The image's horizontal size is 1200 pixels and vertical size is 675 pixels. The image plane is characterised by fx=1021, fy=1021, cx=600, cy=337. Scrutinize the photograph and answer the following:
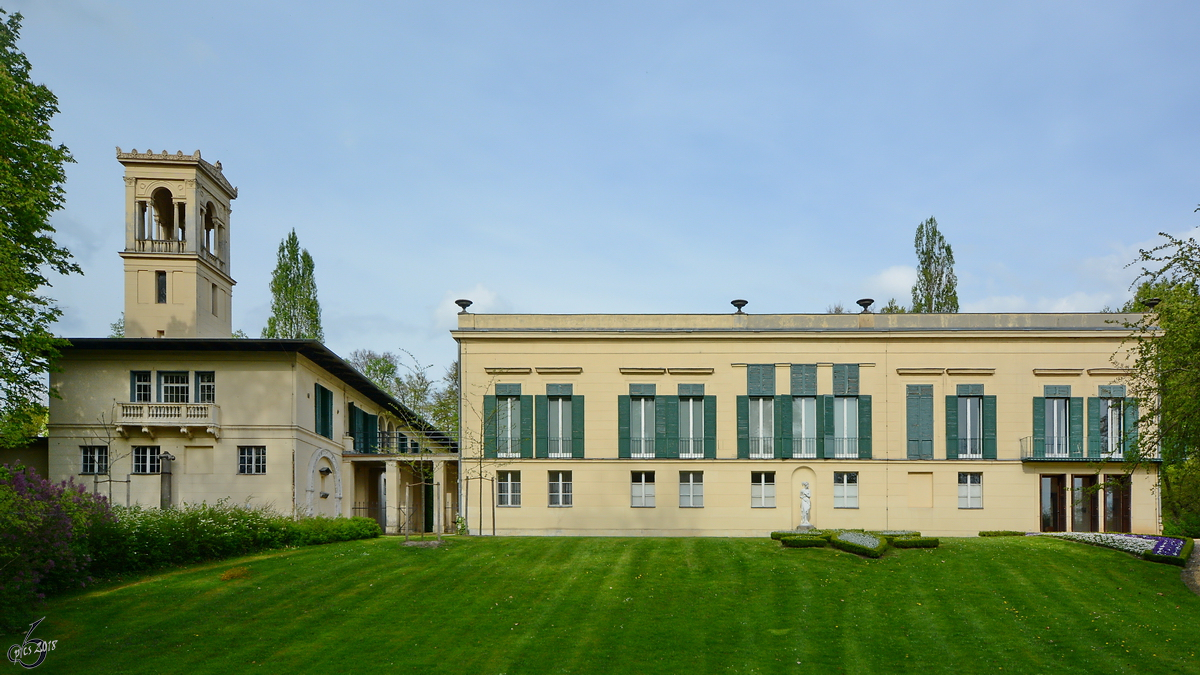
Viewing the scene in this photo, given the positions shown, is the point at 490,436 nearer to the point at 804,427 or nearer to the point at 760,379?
the point at 760,379

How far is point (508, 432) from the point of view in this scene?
3903 centimetres

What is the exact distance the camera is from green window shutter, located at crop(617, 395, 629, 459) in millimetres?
39031

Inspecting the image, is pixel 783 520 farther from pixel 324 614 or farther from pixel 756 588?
pixel 324 614

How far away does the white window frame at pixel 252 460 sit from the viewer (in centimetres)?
3641

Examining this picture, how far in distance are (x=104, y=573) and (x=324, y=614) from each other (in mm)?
8029

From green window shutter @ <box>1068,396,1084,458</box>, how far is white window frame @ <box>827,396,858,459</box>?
8.06 m

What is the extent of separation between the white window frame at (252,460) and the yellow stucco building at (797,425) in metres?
7.26

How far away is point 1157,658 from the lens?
68.6ft

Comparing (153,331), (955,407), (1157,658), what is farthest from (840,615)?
(153,331)

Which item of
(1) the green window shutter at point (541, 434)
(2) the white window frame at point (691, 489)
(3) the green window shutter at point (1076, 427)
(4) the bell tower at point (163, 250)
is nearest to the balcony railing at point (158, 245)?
(4) the bell tower at point (163, 250)

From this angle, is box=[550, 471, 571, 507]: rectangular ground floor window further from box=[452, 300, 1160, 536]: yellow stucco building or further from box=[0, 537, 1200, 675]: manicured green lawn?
box=[0, 537, 1200, 675]: manicured green lawn

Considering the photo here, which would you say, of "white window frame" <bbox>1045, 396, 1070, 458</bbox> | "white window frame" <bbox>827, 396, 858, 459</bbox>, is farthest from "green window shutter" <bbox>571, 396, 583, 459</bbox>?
"white window frame" <bbox>1045, 396, 1070, 458</bbox>

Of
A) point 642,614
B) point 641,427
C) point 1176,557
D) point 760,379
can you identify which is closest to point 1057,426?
point 1176,557

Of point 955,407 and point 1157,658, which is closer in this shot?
point 1157,658
